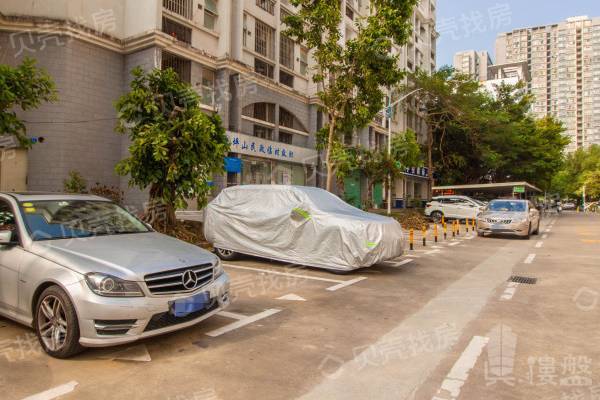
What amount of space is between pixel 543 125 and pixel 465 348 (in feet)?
149

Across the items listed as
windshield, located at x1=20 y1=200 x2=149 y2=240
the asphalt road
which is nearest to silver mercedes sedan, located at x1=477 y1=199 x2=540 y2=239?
the asphalt road

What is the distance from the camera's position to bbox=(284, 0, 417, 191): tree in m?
15.6

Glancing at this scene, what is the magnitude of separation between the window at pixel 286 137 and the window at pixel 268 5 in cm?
684

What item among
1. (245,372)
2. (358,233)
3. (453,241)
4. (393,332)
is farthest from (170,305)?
(453,241)

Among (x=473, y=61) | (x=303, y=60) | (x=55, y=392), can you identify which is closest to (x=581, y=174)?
(x=473, y=61)

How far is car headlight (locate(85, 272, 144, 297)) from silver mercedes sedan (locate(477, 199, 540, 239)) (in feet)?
48.9

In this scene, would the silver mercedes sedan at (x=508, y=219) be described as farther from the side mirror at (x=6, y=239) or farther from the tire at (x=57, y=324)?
the side mirror at (x=6, y=239)

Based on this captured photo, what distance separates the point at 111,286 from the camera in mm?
3754

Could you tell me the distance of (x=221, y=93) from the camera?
794 inches

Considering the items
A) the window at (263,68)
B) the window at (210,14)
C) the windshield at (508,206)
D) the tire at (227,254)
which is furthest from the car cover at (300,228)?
the window at (263,68)

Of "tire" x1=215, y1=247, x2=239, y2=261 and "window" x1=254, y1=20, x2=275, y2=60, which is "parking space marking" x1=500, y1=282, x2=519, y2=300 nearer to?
"tire" x1=215, y1=247, x2=239, y2=261

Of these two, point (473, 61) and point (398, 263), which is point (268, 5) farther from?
point (473, 61)

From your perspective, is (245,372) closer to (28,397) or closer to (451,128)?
(28,397)

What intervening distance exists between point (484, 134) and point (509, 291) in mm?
31594
